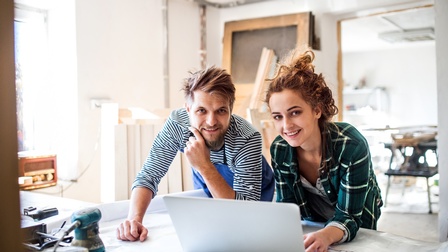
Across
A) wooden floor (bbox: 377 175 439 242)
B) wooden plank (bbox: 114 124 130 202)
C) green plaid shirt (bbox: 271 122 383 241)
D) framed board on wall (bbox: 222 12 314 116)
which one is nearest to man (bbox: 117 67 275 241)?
green plaid shirt (bbox: 271 122 383 241)

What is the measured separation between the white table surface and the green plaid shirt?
54 millimetres

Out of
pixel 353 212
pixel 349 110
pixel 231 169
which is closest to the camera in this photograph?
pixel 353 212

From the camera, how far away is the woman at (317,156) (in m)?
1.35

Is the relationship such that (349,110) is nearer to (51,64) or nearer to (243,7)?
(243,7)

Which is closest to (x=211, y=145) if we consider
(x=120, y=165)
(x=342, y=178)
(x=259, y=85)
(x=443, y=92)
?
(x=342, y=178)

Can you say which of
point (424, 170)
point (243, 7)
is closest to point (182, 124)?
point (243, 7)

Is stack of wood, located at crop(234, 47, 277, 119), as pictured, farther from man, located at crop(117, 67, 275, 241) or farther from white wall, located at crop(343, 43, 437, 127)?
white wall, located at crop(343, 43, 437, 127)

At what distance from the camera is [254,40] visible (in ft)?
13.8

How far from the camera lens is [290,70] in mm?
1450

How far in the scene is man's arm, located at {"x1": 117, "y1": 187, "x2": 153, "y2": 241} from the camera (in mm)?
1338

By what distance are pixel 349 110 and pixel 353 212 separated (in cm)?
768

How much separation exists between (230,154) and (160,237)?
43 cm

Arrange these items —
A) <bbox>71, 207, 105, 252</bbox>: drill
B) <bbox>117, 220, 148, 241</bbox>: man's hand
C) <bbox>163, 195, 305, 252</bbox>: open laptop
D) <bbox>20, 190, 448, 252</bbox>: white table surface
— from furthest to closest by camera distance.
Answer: <bbox>117, 220, 148, 241</bbox>: man's hand, <bbox>20, 190, 448, 252</bbox>: white table surface, <bbox>71, 207, 105, 252</bbox>: drill, <bbox>163, 195, 305, 252</bbox>: open laptop

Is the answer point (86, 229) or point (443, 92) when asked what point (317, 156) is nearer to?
point (86, 229)
